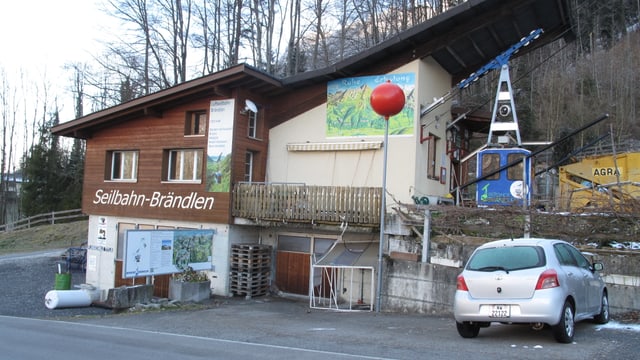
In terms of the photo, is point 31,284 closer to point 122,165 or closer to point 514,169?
point 122,165

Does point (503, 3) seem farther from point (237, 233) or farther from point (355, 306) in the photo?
point (237, 233)

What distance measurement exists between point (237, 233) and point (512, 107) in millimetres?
10517

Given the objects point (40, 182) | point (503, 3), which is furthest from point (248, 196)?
point (40, 182)

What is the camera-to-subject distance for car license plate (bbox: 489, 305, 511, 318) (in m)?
8.44

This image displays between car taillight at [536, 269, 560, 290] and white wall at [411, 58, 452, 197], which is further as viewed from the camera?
white wall at [411, 58, 452, 197]

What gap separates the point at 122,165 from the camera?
75.8 ft

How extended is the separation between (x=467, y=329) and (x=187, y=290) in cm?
1042

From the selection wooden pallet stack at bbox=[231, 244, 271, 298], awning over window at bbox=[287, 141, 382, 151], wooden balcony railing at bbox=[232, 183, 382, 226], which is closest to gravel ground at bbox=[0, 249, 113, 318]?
wooden pallet stack at bbox=[231, 244, 271, 298]

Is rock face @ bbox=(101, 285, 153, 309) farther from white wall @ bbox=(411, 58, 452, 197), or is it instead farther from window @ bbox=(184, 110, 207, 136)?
white wall @ bbox=(411, 58, 452, 197)

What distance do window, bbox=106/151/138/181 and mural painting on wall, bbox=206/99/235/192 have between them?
433cm

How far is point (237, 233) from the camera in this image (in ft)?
65.1

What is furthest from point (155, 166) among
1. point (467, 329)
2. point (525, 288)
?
point (525, 288)

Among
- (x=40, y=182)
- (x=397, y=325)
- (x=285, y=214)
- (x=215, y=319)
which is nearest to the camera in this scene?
(x=397, y=325)

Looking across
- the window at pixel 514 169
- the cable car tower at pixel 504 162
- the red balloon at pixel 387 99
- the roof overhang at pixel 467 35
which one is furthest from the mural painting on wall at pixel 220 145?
the window at pixel 514 169
